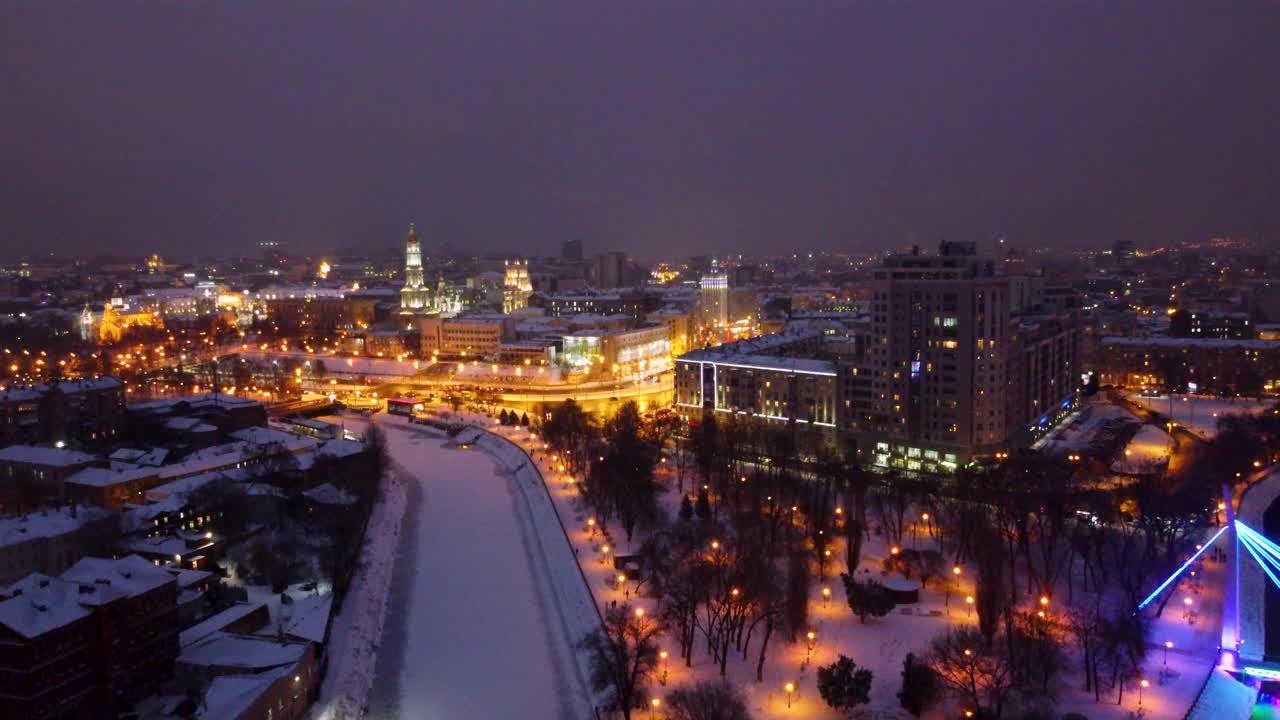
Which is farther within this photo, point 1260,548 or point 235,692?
point 1260,548

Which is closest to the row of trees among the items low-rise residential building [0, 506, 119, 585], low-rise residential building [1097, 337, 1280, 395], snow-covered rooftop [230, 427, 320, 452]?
snow-covered rooftop [230, 427, 320, 452]

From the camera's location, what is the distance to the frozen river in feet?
31.2

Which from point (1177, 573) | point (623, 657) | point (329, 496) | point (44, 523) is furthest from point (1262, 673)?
point (44, 523)

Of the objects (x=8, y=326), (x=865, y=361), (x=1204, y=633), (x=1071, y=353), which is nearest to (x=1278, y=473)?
(x=1071, y=353)

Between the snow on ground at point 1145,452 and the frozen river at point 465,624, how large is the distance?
36.2 feet

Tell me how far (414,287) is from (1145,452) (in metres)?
35.5

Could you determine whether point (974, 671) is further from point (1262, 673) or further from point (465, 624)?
point (465, 624)

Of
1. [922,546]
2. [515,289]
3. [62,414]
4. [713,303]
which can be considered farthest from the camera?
[515,289]

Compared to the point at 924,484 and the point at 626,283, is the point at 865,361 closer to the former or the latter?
the point at 924,484

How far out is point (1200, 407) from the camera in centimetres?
2367

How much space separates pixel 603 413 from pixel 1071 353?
1198cm

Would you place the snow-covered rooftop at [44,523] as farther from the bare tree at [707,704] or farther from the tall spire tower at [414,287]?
the tall spire tower at [414,287]

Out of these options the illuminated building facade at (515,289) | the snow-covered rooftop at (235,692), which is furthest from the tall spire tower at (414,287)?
the snow-covered rooftop at (235,692)

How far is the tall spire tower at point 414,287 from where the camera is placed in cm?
4506
